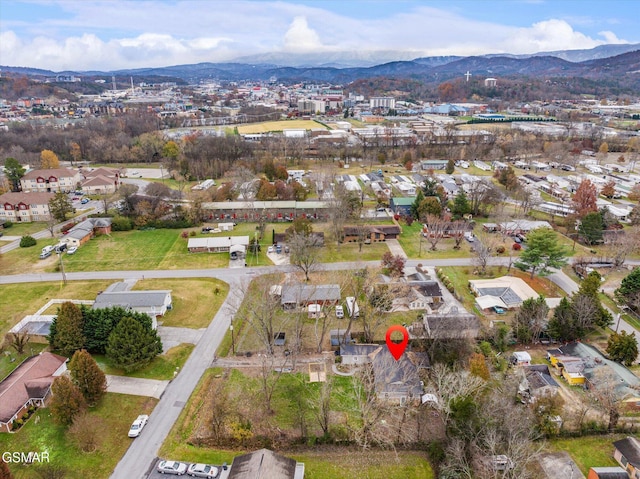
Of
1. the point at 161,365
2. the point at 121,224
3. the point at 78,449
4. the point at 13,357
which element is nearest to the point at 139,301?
the point at 161,365

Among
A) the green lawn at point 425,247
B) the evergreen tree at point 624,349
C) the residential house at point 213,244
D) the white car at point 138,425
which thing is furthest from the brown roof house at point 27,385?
the evergreen tree at point 624,349

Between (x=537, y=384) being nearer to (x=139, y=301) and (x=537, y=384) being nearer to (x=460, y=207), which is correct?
(x=139, y=301)

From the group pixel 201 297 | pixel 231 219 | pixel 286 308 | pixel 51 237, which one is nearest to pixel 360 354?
pixel 286 308

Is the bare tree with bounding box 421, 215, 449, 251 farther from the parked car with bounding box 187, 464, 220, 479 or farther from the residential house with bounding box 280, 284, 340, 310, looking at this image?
the parked car with bounding box 187, 464, 220, 479

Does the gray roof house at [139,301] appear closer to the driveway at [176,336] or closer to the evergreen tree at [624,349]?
the driveway at [176,336]

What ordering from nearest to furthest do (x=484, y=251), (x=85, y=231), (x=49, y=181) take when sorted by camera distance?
(x=484, y=251)
(x=85, y=231)
(x=49, y=181)

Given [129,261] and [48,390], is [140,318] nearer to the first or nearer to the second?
[48,390]
